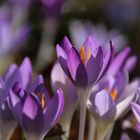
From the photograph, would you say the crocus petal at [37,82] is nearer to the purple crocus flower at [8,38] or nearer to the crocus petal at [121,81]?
the crocus petal at [121,81]

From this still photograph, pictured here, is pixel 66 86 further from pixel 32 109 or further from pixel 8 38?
pixel 8 38

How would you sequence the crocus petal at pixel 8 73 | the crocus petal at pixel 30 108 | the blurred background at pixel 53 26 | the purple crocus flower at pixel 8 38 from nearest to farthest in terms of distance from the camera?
the crocus petal at pixel 30 108, the crocus petal at pixel 8 73, the purple crocus flower at pixel 8 38, the blurred background at pixel 53 26

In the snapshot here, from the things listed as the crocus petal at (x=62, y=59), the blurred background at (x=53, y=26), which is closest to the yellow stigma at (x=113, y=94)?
the crocus petal at (x=62, y=59)

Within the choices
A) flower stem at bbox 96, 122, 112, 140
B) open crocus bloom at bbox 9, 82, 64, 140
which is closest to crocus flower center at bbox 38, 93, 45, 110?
open crocus bloom at bbox 9, 82, 64, 140

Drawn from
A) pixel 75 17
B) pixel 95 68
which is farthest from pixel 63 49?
pixel 75 17

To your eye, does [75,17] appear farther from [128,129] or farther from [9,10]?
[128,129]

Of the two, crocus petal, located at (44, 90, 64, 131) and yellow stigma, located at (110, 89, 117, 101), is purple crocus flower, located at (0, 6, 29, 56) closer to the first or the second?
yellow stigma, located at (110, 89, 117, 101)
